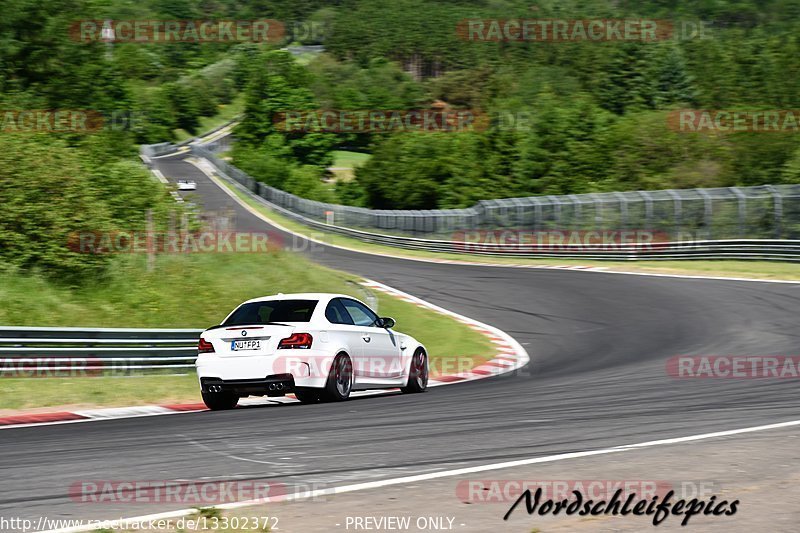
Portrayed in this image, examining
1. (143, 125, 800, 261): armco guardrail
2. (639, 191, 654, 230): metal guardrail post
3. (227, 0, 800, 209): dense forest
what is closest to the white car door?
(143, 125, 800, 261): armco guardrail

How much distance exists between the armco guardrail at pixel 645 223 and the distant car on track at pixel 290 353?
23.1 m

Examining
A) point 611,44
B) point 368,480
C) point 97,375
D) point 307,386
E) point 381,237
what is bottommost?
point 381,237

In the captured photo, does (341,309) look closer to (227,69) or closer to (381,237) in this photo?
(381,237)

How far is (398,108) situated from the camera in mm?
135500

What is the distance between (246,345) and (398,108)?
126m

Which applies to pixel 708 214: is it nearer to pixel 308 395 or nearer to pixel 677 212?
Answer: pixel 677 212

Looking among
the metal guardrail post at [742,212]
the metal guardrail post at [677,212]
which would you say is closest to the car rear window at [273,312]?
the metal guardrail post at [742,212]

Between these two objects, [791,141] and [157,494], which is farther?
[791,141]

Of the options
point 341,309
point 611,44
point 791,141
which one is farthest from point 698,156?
point 611,44

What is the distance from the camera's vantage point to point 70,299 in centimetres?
1939

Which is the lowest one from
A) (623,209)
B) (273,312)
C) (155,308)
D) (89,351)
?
(623,209)

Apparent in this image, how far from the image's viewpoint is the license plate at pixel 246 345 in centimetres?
1131

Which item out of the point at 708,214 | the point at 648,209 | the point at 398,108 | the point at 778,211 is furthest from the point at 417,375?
the point at 398,108

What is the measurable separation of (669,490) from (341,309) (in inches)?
270
